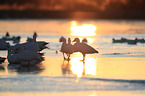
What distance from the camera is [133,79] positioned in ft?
50.6

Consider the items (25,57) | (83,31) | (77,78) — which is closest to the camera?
(77,78)

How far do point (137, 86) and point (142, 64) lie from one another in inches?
224

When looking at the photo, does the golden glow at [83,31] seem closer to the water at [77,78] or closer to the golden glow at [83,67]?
the golden glow at [83,67]

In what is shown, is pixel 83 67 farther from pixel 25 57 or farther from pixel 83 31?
pixel 83 31

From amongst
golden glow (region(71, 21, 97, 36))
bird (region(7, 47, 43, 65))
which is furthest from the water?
golden glow (region(71, 21, 97, 36))

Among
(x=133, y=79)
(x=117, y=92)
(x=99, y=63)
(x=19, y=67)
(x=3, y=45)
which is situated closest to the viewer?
(x=117, y=92)

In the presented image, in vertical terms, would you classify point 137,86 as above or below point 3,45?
below

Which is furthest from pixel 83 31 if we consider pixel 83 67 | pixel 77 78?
pixel 77 78

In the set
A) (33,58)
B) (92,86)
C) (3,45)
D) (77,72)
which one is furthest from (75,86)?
(3,45)

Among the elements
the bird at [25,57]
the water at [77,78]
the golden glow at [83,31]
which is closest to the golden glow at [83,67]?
the water at [77,78]

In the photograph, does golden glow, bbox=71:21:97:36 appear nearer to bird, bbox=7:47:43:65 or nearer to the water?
the water

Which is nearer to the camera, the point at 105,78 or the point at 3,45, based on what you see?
the point at 105,78

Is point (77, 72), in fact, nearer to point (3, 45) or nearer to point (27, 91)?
point (27, 91)

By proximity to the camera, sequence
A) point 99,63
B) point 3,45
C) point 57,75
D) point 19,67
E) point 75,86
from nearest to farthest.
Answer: point 75,86
point 57,75
point 19,67
point 99,63
point 3,45
